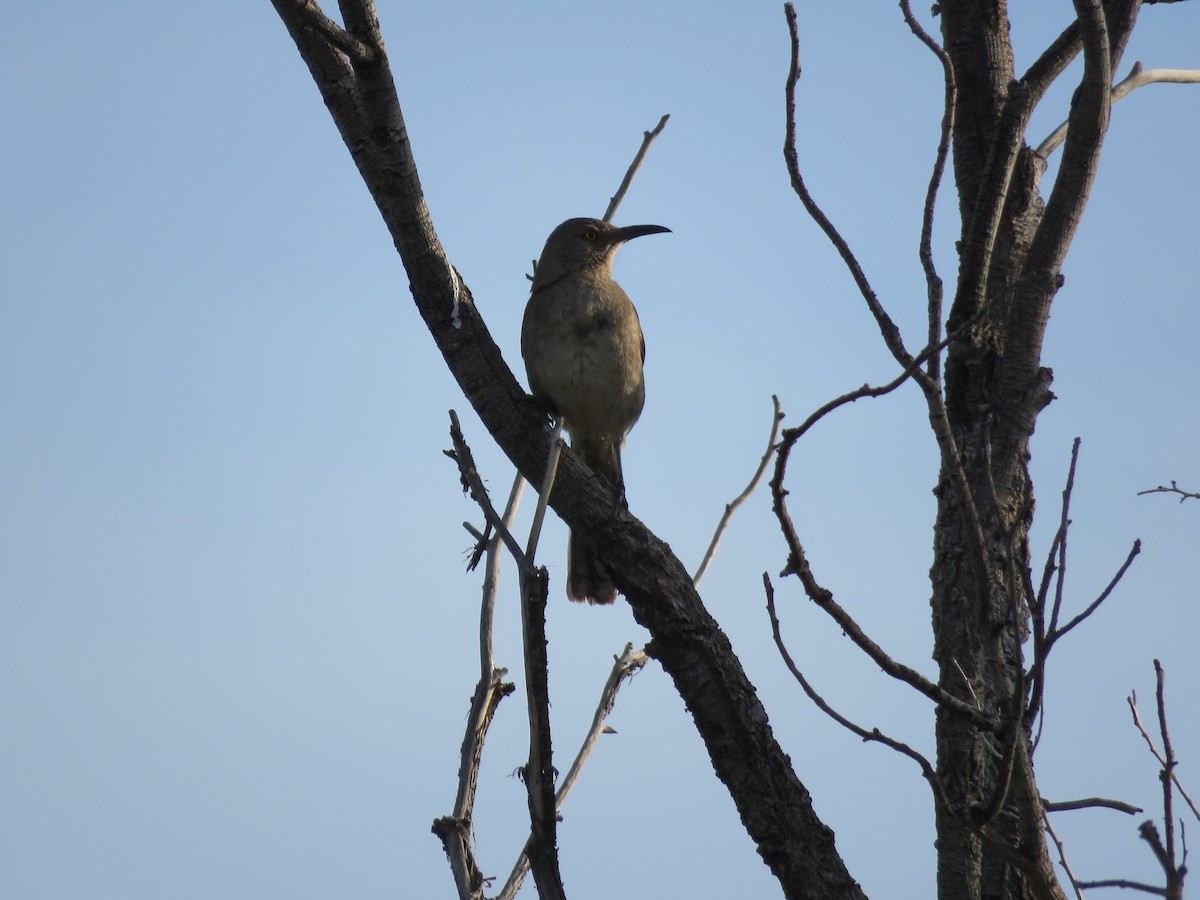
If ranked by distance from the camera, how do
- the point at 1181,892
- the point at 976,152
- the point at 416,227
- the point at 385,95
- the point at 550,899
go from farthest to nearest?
the point at 976,152 → the point at 416,227 → the point at 385,95 → the point at 550,899 → the point at 1181,892

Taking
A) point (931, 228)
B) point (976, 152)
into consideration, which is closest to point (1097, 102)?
point (976, 152)

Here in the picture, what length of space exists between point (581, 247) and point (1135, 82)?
320 cm

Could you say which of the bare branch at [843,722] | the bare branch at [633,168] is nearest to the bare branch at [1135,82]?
the bare branch at [633,168]

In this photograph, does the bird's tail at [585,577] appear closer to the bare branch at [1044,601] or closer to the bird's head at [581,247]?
the bird's head at [581,247]

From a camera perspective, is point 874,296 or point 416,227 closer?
point 874,296

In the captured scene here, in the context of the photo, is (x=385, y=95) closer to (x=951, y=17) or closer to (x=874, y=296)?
(x=874, y=296)

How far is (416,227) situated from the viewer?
4309 millimetres

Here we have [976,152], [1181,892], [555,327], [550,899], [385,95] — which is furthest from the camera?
[555,327]

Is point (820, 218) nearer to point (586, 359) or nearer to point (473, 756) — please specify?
point (473, 756)

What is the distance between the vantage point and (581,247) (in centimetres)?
746

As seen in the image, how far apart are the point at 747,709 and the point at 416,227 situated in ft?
6.19

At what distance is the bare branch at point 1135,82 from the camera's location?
500 centimetres

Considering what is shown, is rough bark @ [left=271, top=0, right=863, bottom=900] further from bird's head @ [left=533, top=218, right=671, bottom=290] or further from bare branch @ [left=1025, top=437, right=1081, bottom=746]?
bird's head @ [left=533, top=218, right=671, bottom=290]

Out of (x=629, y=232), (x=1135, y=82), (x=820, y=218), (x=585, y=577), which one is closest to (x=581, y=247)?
(x=629, y=232)
